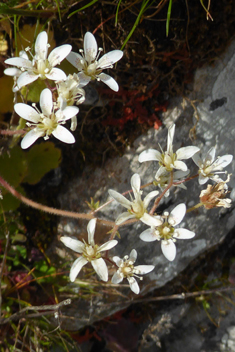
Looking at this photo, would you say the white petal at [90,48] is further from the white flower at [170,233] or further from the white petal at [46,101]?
the white flower at [170,233]

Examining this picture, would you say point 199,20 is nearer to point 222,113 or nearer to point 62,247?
point 222,113

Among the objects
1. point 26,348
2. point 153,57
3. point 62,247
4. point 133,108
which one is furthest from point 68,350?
point 153,57

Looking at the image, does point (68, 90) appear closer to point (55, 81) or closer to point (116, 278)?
point (55, 81)

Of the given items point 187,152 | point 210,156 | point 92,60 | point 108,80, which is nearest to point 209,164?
point 210,156

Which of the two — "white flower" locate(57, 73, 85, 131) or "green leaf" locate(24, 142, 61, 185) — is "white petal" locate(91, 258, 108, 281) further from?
"green leaf" locate(24, 142, 61, 185)

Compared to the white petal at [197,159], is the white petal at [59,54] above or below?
above

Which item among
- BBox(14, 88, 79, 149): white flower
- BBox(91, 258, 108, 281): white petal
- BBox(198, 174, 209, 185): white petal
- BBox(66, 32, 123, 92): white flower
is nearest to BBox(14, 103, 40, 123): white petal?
BBox(14, 88, 79, 149): white flower

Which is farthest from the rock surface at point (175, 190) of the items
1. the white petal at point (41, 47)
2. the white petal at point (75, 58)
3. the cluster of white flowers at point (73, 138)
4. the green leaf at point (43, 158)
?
the white petal at point (41, 47)

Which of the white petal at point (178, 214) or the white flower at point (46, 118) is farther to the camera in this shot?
the white petal at point (178, 214)
